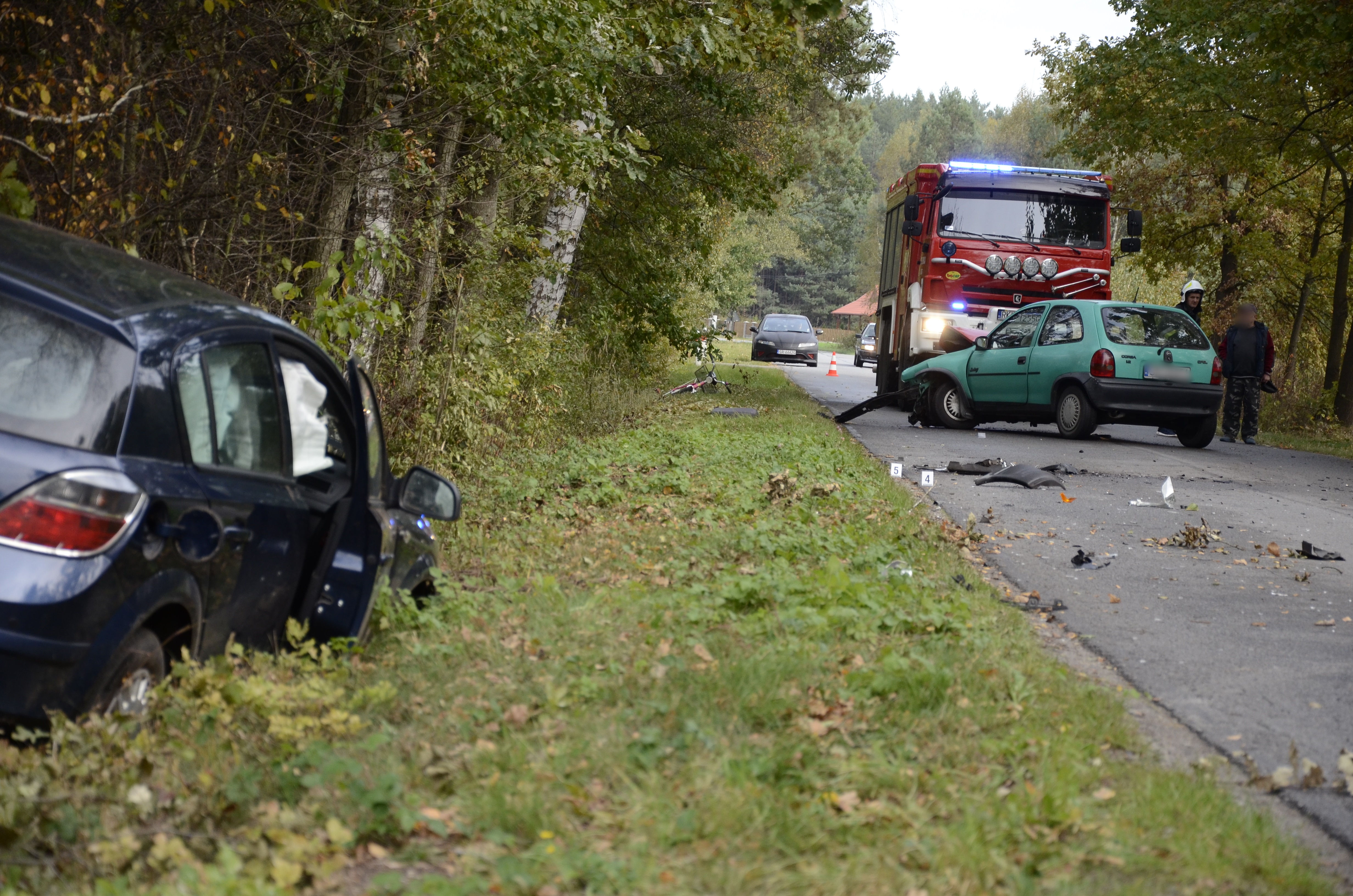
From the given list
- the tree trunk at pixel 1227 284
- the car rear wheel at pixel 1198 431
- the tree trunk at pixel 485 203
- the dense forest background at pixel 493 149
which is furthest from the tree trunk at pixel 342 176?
the tree trunk at pixel 1227 284

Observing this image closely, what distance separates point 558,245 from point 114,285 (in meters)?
11.6

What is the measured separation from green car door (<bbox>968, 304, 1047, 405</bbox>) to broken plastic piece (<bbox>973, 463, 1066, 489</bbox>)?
477 centimetres

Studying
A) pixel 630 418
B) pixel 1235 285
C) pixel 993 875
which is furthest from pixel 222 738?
pixel 1235 285

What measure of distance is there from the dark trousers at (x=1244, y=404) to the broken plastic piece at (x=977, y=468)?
7.40m

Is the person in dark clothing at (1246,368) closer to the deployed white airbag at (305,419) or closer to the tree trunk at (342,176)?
the tree trunk at (342,176)

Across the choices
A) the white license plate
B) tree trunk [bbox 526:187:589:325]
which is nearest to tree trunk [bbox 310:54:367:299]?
tree trunk [bbox 526:187:589:325]

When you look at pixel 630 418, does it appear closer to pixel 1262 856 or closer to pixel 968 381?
pixel 968 381

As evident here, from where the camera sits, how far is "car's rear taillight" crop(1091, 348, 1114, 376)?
16.0 meters

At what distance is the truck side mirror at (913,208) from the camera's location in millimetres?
19562

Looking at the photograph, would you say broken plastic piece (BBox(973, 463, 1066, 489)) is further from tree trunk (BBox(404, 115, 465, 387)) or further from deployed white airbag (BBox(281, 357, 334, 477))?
deployed white airbag (BBox(281, 357, 334, 477))

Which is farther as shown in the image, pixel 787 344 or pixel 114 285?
pixel 787 344

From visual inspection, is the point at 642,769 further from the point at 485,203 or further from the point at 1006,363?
the point at 1006,363

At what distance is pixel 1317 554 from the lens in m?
8.83

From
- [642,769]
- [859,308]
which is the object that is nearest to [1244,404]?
[642,769]
